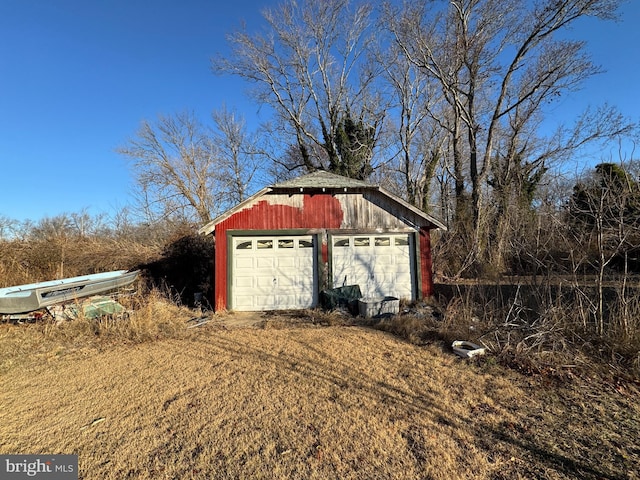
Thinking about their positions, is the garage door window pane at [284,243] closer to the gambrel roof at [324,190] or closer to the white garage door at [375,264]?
the white garage door at [375,264]

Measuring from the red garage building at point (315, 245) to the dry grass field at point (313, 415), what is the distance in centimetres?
420

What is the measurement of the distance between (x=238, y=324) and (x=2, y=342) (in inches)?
187

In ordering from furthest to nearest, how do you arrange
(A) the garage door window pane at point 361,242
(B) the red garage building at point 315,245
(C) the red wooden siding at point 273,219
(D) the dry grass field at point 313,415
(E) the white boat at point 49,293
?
(A) the garage door window pane at point 361,242, (B) the red garage building at point 315,245, (C) the red wooden siding at point 273,219, (E) the white boat at point 49,293, (D) the dry grass field at point 313,415

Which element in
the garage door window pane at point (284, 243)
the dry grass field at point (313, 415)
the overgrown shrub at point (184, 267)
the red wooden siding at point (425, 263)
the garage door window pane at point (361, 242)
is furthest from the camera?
the overgrown shrub at point (184, 267)

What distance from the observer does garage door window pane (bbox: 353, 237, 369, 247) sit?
10820mm

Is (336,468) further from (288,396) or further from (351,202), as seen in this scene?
(351,202)

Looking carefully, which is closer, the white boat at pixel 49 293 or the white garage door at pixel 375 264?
the white boat at pixel 49 293

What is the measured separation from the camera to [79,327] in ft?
24.8

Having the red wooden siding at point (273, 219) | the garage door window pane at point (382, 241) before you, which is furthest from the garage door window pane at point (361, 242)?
the red wooden siding at point (273, 219)

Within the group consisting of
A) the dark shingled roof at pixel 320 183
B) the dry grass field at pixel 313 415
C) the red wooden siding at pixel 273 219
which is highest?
the dark shingled roof at pixel 320 183

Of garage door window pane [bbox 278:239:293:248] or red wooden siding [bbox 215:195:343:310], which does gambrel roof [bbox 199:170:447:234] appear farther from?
garage door window pane [bbox 278:239:293:248]

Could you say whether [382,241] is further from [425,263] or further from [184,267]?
[184,267]

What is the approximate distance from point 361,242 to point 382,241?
0.68 metres

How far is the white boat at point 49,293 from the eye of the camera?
8.01m
